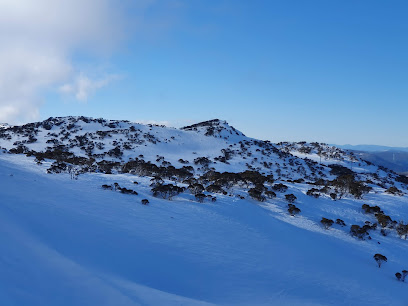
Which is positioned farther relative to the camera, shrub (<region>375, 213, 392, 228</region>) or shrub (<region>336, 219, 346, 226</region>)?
shrub (<region>375, 213, 392, 228</region>)

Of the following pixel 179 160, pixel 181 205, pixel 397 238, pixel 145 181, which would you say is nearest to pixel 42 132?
pixel 179 160

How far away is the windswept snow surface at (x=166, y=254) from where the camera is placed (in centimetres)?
1171

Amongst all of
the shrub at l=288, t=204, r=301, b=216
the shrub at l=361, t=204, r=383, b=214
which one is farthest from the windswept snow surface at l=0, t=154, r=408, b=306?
the shrub at l=361, t=204, r=383, b=214

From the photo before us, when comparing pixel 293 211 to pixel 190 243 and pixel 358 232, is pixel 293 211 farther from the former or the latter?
pixel 190 243

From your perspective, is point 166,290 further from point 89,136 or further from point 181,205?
point 89,136

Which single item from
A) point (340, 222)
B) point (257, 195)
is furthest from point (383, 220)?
point (257, 195)

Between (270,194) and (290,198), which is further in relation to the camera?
(270,194)

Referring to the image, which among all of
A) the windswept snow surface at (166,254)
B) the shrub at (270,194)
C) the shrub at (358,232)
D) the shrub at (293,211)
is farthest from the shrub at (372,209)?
the shrub at (270,194)

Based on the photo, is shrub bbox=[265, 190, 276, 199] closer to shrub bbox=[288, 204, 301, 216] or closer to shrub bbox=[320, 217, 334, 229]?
shrub bbox=[288, 204, 301, 216]

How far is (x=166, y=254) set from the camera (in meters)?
17.7

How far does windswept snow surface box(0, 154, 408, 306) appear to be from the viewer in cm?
1171

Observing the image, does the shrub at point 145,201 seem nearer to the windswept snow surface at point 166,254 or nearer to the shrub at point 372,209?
the windswept snow surface at point 166,254

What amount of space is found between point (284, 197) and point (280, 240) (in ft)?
55.4

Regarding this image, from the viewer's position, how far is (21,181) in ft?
81.4
